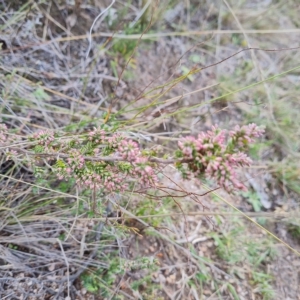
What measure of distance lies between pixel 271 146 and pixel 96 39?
115 centimetres

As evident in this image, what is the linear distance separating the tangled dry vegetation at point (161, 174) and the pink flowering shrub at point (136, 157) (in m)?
0.08

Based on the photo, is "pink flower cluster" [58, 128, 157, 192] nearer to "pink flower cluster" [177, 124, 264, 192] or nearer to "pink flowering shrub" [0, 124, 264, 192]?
"pink flowering shrub" [0, 124, 264, 192]

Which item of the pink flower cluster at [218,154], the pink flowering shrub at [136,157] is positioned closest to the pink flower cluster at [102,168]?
the pink flowering shrub at [136,157]

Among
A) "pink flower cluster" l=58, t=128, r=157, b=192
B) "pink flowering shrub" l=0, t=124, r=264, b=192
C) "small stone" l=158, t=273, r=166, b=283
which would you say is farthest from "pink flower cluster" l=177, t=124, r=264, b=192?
"small stone" l=158, t=273, r=166, b=283

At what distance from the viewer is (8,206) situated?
51.6 inches

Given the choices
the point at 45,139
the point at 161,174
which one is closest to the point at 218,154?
the point at 45,139

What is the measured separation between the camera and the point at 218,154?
804 mm

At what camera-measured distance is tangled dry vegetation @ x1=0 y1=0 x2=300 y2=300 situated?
4.27 ft

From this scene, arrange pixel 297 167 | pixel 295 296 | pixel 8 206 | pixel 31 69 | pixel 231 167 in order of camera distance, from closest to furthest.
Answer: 1. pixel 231 167
2. pixel 8 206
3. pixel 31 69
4. pixel 295 296
5. pixel 297 167

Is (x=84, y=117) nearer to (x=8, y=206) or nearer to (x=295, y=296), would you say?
(x=8, y=206)

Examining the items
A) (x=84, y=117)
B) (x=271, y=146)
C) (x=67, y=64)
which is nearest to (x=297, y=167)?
(x=271, y=146)

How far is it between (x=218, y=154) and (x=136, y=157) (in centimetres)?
18

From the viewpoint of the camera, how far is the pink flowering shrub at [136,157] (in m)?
0.80

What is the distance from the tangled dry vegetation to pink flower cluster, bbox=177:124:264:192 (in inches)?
5.4
